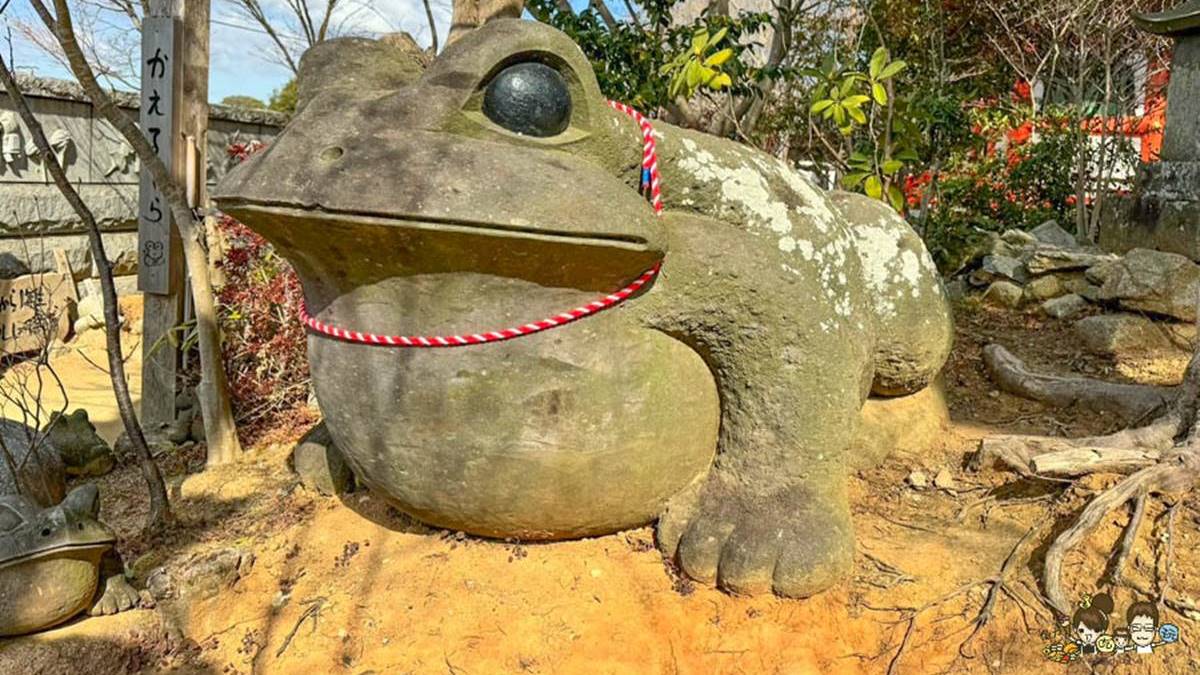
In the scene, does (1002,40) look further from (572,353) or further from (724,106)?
(572,353)

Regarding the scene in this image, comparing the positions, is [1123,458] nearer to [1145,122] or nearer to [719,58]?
[719,58]

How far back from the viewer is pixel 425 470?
266 cm

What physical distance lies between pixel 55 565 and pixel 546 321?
1.53 meters

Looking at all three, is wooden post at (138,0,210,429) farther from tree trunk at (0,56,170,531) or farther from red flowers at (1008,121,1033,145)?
red flowers at (1008,121,1033,145)

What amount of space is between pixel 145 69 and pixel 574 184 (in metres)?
3.31

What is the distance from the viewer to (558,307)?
8.29 feet

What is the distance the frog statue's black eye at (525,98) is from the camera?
2.40 meters

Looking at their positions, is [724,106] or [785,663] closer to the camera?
[785,663]

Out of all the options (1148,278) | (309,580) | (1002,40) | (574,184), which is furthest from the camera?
(1002,40)

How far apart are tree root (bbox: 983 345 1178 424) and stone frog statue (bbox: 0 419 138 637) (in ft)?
13.0

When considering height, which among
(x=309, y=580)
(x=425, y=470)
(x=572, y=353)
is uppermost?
(x=572, y=353)

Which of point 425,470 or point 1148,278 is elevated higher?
point 1148,278

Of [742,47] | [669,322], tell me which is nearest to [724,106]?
[742,47]

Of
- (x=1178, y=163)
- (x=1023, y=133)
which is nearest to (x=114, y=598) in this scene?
(x=1178, y=163)
